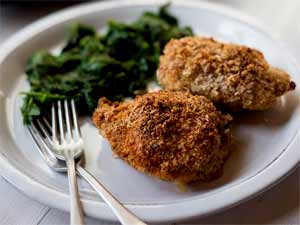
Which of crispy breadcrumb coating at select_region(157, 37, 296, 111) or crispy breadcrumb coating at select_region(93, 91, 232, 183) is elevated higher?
crispy breadcrumb coating at select_region(157, 37, 296, 111)

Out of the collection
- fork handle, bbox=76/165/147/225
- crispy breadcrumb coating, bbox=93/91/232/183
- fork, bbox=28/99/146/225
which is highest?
crispy breadcrumb coating, bbox=93/91/232/183

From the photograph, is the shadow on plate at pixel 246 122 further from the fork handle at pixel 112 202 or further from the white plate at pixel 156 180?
the fork handle at pixel 112 202

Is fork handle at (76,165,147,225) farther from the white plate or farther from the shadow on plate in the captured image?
the shadow on plate

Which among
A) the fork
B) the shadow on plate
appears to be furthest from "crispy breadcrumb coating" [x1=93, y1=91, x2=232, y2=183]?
the fork

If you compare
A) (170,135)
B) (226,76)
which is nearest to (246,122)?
(226,76)

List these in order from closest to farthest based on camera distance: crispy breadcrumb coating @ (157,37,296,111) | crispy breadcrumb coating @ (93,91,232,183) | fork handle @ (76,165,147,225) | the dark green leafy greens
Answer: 1. fork handle @ (76,165,147,225)
2. crispy breadcrumb coating @ (93,91,232,183)
3. crispy breadcrumb coating @ (157,37,296,111)
4. the dark green leafy greens

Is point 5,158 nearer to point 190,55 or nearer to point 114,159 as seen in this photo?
point 114,159

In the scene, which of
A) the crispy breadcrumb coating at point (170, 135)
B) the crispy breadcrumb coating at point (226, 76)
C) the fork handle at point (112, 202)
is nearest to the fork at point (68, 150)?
the fork handle at point (112, 202)
